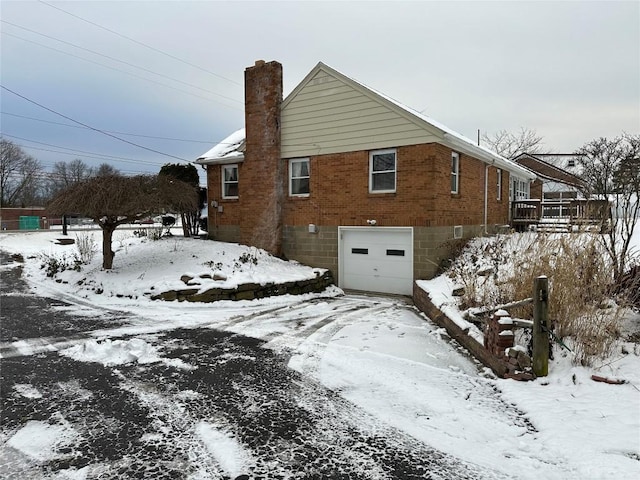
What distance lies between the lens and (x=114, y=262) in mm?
13648

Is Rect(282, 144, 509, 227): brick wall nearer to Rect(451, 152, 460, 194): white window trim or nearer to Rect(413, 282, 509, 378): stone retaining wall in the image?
Rect(451, 152, 460, 194): white window trim

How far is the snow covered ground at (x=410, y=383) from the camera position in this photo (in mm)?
3689

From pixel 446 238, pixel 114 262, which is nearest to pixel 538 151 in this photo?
pixel 446 238

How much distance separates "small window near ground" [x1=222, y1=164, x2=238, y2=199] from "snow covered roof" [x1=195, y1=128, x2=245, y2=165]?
1.16 feet

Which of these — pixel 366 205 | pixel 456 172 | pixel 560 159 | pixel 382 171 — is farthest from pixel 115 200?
pixel 560 159

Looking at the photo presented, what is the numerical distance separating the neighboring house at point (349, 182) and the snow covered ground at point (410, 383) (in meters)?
1.98

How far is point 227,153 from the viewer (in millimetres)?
16422

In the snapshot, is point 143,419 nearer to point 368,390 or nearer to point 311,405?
point 311,405

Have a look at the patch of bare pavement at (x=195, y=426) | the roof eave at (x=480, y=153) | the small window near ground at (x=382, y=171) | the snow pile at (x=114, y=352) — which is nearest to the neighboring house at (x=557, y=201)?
the roof eave at (x=480, y=153)

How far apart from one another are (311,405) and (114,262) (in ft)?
36.7

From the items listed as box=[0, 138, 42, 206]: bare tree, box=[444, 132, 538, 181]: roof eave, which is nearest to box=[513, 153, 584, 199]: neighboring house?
box=[444, 132, 538, 181]: roof eave

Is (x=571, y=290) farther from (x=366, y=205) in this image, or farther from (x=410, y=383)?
(x=366, y=205)

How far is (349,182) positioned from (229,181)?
5.40m

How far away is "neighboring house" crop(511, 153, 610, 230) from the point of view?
328 inches
